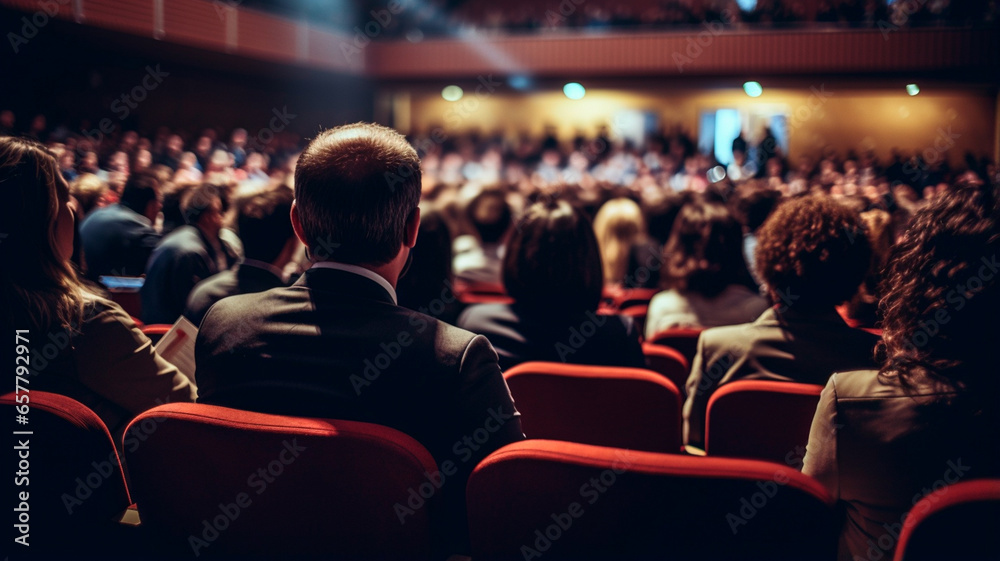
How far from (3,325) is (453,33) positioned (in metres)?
12.4

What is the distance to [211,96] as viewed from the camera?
41.3 ft

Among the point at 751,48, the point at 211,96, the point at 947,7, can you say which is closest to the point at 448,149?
the point at 211,96

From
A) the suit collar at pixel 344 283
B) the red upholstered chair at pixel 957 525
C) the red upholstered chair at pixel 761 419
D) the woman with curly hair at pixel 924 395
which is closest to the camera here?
the red upholstered chair at pixel 957 525

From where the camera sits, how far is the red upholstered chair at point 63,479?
41.4 inches

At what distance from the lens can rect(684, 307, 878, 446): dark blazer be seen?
1702 mm

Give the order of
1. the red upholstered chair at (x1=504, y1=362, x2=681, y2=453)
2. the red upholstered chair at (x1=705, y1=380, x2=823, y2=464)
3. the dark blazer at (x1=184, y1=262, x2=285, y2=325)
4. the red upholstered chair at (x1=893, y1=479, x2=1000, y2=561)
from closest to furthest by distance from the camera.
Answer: the red upholstered chair at (x1=893, y1=479, x2=1000, y2=561)
the red upholstered chair at (x1=705, y1=380, x2=823, y2=464)
the red upholstered chair at (x1=504, y1=362, x2=681, y2=453)
the dark blazer at (x1=184, y1=262, x2=285, y2=325)

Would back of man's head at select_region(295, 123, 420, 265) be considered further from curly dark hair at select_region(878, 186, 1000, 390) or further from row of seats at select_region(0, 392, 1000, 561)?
curly dark hair at select_region(878, 186, 1000, 390)

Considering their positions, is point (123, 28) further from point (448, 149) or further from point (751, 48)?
point (751, 48)

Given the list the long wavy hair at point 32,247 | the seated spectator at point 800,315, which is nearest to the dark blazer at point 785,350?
the seated spectator at point 800,315

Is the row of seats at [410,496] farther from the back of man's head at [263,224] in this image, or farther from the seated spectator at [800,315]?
the back of man's head at [263,224]
